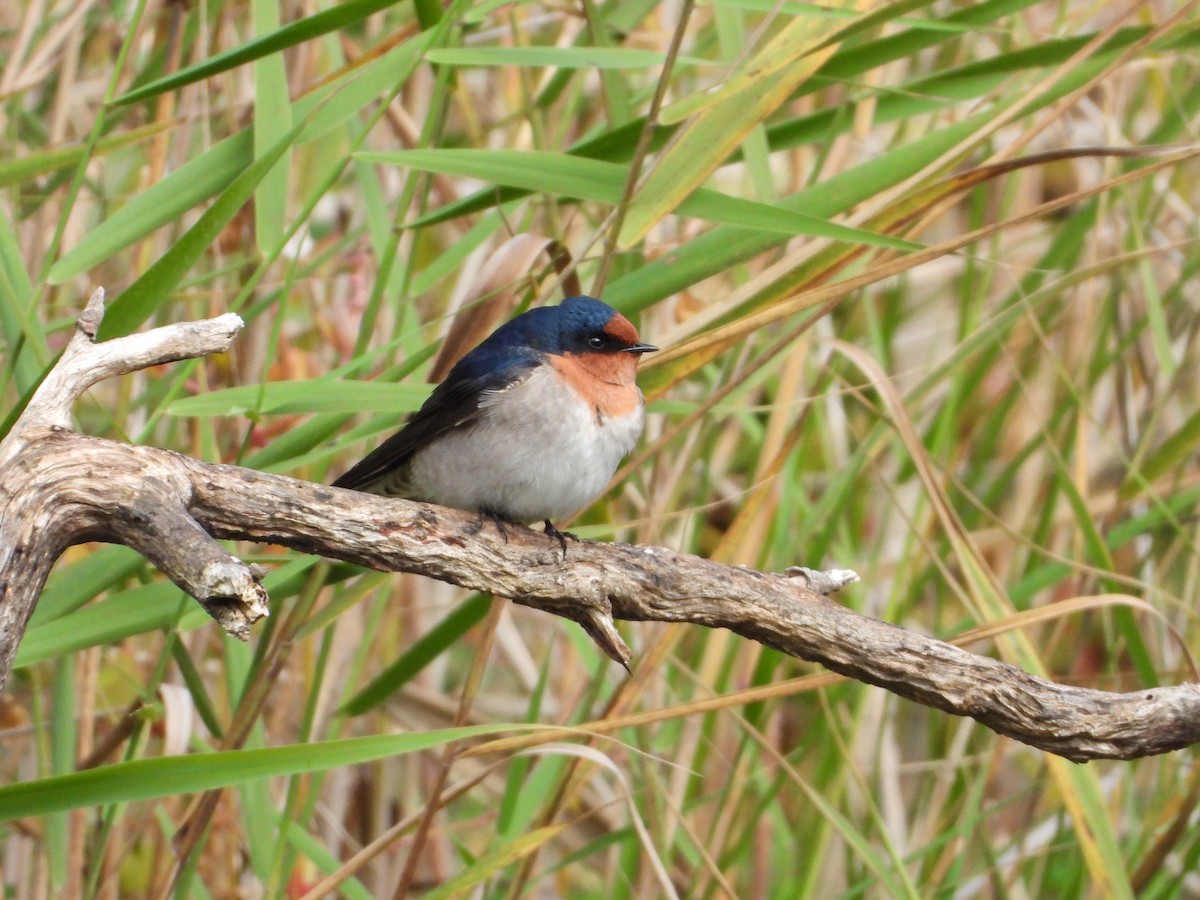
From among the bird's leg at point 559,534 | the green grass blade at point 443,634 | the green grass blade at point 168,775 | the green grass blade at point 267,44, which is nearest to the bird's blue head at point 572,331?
the bird's leg at point 559,534

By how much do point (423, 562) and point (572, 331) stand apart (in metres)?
0.81

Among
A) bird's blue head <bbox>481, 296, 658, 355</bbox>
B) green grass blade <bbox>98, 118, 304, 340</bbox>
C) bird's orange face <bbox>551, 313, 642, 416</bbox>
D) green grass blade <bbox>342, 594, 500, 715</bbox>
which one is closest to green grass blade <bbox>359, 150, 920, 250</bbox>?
green grass blade <bbox>98, 118, 304, 340</bbox>

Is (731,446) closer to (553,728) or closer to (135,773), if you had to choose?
(553,728)

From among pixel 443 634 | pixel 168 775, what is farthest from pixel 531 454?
pixel 168 775

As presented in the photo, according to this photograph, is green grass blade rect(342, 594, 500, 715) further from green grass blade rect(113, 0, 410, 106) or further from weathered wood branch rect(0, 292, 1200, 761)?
green grass blade rect(113, 0, 410, 106)

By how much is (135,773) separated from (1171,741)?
1104 millimetres

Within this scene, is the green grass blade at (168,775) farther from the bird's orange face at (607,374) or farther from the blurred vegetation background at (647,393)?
the bird's orange face at (607,374)

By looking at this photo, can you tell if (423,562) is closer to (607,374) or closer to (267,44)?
(267,44)

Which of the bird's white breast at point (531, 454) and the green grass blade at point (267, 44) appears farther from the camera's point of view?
the bird's white breast at point (531, 454)

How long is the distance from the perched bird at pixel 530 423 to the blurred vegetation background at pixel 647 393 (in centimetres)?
9

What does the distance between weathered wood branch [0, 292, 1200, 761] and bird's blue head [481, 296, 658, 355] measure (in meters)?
0.53

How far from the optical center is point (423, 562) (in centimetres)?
145

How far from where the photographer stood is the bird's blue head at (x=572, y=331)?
6.86ft

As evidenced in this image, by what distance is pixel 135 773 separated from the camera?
4.22 feet
